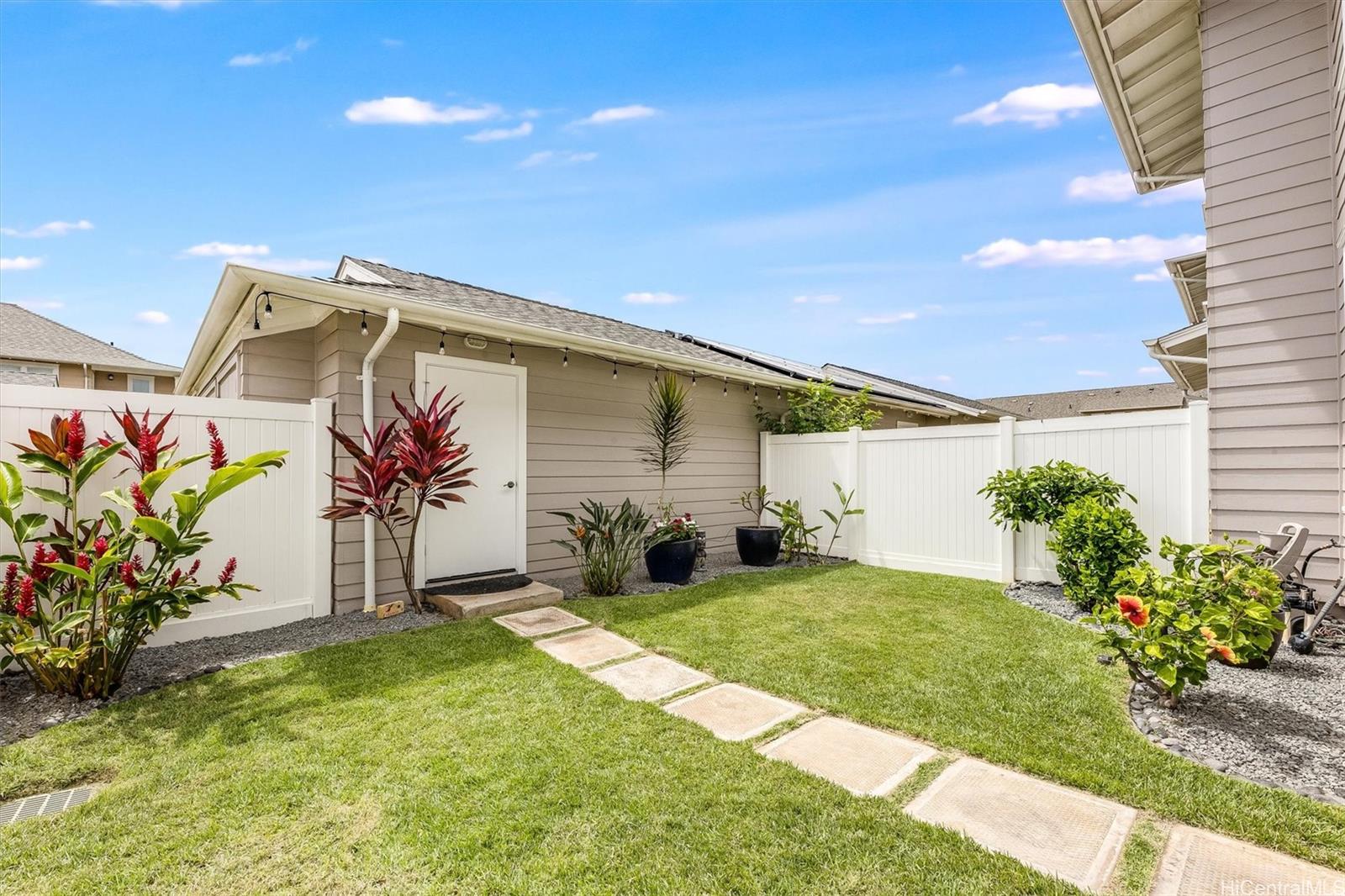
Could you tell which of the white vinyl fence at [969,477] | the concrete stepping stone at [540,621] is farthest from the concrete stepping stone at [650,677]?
the white vinyl fence at [969,477]

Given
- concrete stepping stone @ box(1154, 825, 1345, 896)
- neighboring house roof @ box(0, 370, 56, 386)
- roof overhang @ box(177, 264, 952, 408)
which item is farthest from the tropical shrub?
neighboring house roof @ box(0, 370, 56, 386)

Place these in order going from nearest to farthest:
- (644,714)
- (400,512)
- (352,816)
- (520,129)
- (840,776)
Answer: (352,816) → (840,776) → (644,714) → (400,512) → (520,129)

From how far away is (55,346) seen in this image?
14.5 meters

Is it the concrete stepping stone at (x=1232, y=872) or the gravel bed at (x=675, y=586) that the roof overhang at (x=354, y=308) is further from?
the concrete stepping stone at (x=1232, y=872)

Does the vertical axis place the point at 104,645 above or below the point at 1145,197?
below

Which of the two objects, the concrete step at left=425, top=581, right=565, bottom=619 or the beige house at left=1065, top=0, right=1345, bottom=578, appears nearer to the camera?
the beige house at left=1065, top=0, right=1345, bottom=578

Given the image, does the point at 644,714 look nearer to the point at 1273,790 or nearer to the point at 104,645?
the point at 1273,790

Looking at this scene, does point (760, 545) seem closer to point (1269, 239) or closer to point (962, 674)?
Answer: point (962, 674)

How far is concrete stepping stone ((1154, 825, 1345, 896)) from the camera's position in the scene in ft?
4.93

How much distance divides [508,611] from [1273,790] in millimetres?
4195

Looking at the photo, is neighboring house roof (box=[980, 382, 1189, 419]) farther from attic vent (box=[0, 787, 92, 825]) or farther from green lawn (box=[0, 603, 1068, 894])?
attic vent (box=[0, 787, 92, 825])

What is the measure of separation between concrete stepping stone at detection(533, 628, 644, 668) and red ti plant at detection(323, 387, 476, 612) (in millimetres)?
1339

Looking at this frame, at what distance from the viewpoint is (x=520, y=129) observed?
749 cm

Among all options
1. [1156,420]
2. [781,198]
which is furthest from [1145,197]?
[781,198]
